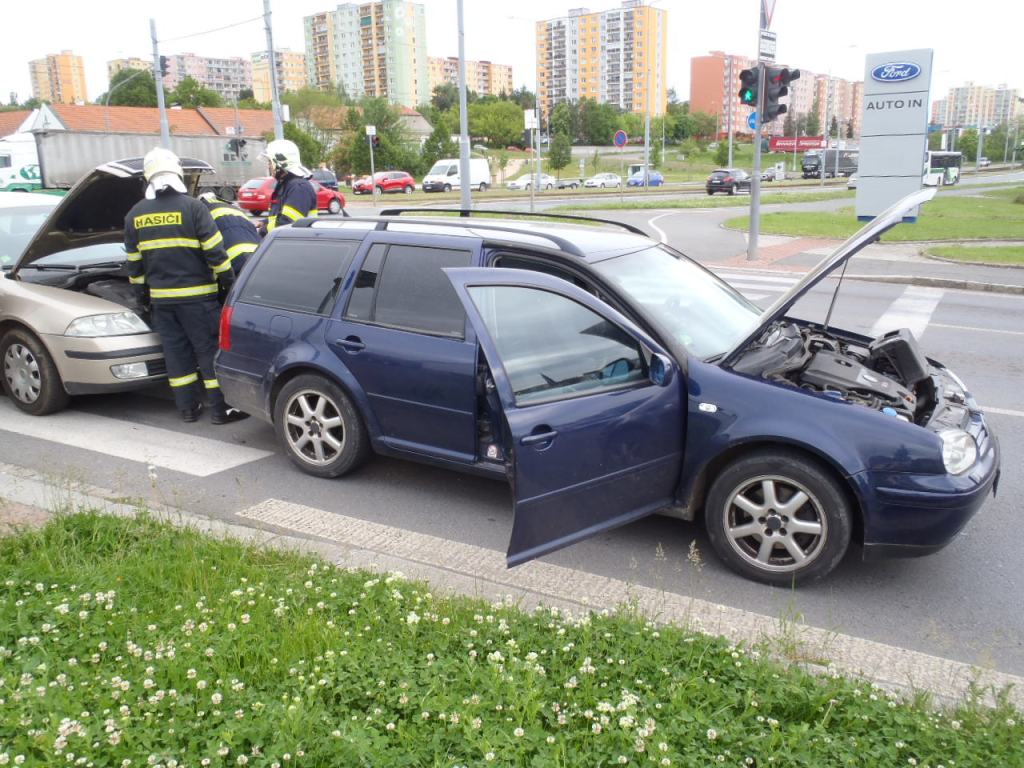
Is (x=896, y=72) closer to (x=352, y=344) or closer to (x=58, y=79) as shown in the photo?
(x=352, y=344)

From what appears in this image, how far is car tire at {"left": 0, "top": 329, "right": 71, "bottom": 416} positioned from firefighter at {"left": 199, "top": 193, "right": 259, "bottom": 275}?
5.32ft

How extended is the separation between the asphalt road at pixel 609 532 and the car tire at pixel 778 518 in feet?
0.42

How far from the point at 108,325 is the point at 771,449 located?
5143 mm

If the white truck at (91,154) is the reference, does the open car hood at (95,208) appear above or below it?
below

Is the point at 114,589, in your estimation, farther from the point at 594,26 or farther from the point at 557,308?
the point at 594,26

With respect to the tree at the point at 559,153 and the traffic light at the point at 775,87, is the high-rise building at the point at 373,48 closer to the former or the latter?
the tree at the point at 559,153

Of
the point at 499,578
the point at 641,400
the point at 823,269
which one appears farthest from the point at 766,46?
the point at 499,578

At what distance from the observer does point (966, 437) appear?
4121mm

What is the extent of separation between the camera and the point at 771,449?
417cm

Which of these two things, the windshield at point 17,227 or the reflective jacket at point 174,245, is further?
the windshield at point 17,227

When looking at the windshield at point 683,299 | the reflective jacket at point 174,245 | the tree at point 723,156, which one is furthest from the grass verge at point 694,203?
the tree at point 723,156

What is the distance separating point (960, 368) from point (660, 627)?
6445mm

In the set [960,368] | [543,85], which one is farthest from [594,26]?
[960,368]

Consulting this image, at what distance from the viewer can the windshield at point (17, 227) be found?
7965 mm
